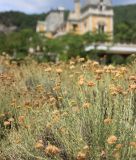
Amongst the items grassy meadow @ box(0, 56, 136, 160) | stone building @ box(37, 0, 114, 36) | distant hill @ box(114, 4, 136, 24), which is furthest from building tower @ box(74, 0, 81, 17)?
grassy meadow @ box(0, 56, 136, 160)

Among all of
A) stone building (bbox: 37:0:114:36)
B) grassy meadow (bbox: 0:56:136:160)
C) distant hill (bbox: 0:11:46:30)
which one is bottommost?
distant hill (bbox: 0:11:46:30)

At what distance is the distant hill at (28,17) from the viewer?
9000 cm

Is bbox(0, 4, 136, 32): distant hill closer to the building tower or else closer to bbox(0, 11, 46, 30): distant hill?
bbox(0, 11, 46, 30): distant hill

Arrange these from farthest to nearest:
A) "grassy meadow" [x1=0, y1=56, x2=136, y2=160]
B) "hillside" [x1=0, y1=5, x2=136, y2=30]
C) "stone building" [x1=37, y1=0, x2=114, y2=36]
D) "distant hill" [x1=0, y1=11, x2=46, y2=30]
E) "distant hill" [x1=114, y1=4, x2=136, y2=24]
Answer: "distant hill" [x1=0, y1=11, x2=46, y2=30], "hillside" [x1=0, y1=5, x2=136, y2=30], "distant hill" [x1=114, y1=4, x2=136, y2=24], "stone building" [x1=37, y1=0, x2=114, y2=36], "grassy meadow" [x1=0, y1=56, x2=136, y2=160]

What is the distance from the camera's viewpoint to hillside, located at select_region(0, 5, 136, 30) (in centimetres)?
8969

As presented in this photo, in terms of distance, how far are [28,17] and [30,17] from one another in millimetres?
560

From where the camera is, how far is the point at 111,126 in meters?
3.17

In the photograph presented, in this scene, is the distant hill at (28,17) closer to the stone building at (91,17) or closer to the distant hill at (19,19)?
the distant hill at (19,19)

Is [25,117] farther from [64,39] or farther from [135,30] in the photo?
[135,30]

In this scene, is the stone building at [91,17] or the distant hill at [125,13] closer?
the stone building at [91,17]

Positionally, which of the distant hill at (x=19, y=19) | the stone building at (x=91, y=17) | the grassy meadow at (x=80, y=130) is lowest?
the distant hill at (x=19, y=19)

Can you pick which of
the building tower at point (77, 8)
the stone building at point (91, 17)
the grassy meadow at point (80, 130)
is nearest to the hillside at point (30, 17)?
the building tower at point (77, 8)

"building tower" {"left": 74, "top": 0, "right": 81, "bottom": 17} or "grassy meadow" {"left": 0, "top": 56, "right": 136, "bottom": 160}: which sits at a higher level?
"grassy meadow" {"left": 0, "top": 56, "right": 136, "bottom": 160}

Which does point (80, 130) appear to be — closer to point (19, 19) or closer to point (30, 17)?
point (19, 19)
